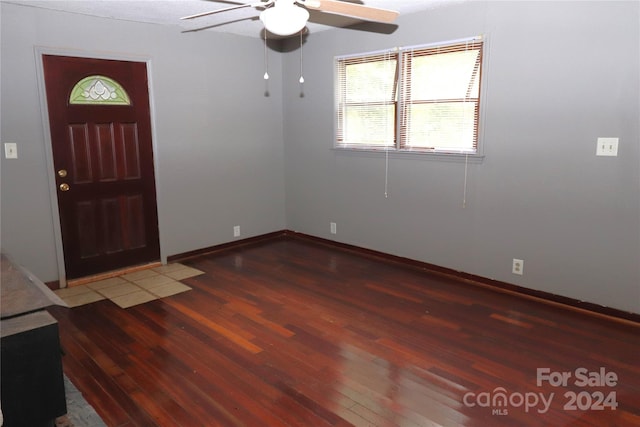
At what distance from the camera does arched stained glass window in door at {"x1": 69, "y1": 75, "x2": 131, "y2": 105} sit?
380 centimetres

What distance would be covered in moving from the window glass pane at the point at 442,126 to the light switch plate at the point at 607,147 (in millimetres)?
940

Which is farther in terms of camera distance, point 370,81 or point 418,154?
point 370,81

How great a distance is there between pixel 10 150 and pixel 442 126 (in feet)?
11.5

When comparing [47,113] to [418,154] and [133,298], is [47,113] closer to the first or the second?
[133,298]

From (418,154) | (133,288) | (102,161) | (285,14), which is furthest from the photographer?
(418,154)

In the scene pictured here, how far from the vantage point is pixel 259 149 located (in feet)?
17.0

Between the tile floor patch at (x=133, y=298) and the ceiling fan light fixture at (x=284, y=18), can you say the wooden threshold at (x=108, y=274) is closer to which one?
the tile floor patch at (x=133, y=298)

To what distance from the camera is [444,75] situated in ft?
12.7

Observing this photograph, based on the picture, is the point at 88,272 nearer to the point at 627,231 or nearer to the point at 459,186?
the point at 459,186

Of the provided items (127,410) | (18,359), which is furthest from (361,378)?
(18,359)

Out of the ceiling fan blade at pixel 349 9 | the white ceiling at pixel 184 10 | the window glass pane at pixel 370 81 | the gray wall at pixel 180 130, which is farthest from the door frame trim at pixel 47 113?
the ceiling fan blade at pixel 349 9

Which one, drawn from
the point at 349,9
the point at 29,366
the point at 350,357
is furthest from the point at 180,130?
the point at 29,366

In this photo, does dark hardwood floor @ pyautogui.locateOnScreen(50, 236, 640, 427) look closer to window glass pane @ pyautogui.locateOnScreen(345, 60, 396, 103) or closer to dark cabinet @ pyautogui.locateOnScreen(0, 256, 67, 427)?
dark cabinet @ pyautogui.locateOnScreen(0, 256, 67, 427)

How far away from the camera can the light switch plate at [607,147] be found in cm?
304
